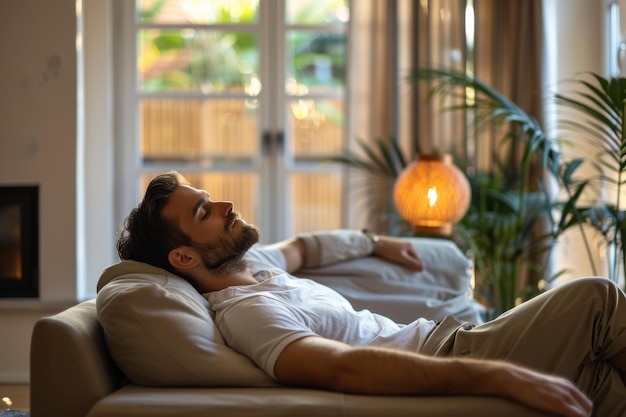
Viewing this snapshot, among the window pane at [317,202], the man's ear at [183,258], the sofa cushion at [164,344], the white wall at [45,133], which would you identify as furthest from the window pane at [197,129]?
the sofa cushion at [164,344]

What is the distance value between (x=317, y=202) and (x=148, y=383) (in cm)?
364

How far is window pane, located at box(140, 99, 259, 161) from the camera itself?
226 inches

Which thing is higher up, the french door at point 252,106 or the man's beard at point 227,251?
the french door at point 252,106

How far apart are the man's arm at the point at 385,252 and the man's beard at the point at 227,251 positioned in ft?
1.77

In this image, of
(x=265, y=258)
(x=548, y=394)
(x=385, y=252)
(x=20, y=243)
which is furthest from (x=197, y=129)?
(x=548, y=394)

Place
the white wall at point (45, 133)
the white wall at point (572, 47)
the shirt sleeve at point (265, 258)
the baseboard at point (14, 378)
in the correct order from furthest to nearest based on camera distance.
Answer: the white wall at point (572, 47) → the white wall at point (45, 133) → the baseboard at point (14, 378) → the shirt sleeve at point (265, 258)

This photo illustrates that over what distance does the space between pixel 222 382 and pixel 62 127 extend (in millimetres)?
3109

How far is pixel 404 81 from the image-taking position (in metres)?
5.52

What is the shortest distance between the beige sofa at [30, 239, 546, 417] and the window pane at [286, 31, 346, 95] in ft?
11.3

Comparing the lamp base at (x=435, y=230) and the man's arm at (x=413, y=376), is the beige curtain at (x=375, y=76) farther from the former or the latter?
the man's arm at (x=413, y=376)

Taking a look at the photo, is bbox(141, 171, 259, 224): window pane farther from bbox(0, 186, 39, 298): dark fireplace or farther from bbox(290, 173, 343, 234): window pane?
bbox(0, 186, 39, 298): dark fireplace

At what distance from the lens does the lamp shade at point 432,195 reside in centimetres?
422

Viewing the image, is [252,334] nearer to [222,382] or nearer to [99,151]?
[222,382]

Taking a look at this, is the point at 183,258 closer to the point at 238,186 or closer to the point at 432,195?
the point at 432,195
